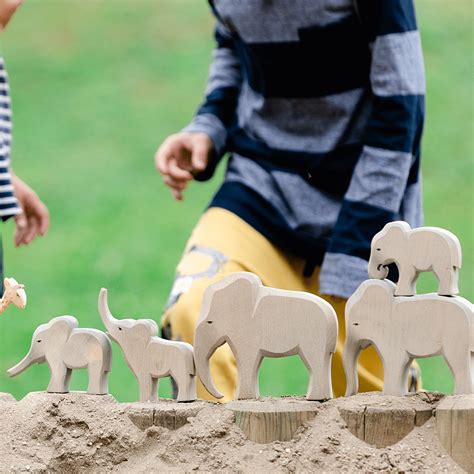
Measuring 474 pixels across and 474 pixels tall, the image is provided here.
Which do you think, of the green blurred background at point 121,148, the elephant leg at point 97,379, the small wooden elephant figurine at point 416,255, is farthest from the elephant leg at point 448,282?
the green blurred background at point 121,148

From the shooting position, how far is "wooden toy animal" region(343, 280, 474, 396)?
1.85 meters

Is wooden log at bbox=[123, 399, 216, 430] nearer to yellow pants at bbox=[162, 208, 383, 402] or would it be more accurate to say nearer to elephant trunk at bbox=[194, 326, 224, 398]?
elephant trunk at bbox=[194, 326, 224, 398]

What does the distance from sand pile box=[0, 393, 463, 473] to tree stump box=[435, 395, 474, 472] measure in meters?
0.01

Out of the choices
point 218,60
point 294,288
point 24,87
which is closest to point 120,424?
point 294,288

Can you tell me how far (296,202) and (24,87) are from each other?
6412 mm

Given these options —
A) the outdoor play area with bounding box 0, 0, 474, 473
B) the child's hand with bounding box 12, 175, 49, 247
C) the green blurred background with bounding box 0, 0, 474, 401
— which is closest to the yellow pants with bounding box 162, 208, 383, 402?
the outdoor play area with bounding box 0, 0, 474, 473

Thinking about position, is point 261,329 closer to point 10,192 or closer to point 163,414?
point 163,414

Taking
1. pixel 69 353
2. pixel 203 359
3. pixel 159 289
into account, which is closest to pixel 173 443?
pixel 203 359

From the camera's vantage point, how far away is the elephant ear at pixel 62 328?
2143 millimetres

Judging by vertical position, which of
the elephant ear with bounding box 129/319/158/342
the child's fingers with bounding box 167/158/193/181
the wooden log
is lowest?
the wooden log

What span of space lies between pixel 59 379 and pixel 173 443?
30 cm

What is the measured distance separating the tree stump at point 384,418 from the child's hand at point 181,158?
117cm

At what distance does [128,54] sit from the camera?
918 cm

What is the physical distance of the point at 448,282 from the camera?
1.88m
